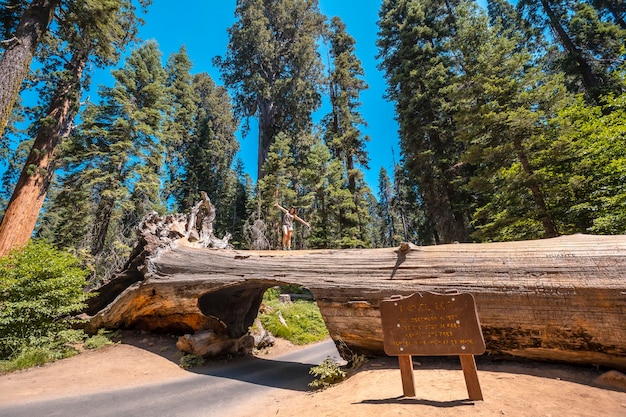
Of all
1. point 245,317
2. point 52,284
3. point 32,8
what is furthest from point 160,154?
point 245,317

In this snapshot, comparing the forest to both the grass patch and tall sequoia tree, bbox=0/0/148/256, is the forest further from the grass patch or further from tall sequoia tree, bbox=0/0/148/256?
the grass patch

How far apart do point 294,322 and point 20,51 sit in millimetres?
13591

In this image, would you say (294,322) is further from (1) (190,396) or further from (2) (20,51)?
(2) (20,51)

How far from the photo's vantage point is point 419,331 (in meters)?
3.78

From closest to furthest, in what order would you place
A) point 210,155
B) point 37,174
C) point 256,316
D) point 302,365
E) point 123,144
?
point 302,365 < point 256,316 < point 37,174 < point 123,144 < point 210,155

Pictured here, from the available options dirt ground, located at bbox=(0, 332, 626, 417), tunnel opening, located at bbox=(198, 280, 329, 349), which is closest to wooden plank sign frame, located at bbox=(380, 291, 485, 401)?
dirt ground, located at bbox=(0, 332, 626, 417)

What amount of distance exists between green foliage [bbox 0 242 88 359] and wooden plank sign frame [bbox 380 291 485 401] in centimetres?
799

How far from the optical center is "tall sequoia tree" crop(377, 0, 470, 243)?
16484 mm

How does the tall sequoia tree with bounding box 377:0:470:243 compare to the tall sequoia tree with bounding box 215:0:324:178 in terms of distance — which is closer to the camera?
the tall sequoia tree with bounding box 377:0:470:243

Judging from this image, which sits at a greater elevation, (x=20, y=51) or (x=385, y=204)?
(x=385, y=204)

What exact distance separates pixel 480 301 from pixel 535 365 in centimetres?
116

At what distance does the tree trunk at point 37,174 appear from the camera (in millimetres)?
10203

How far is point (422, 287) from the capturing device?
16.6 feet

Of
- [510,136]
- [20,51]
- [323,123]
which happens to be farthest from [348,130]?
[20,51]
